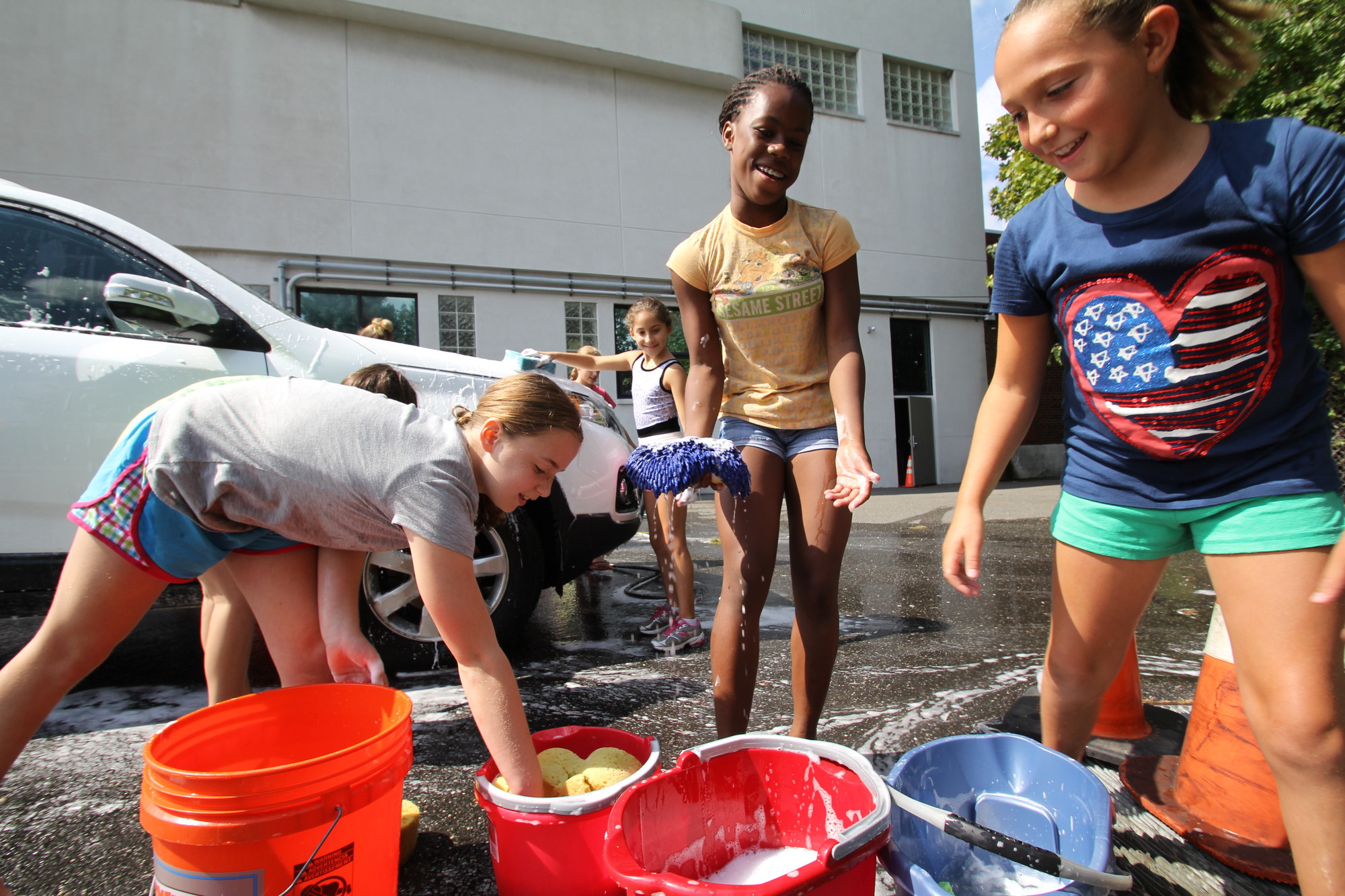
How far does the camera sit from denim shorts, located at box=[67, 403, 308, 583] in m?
1.53

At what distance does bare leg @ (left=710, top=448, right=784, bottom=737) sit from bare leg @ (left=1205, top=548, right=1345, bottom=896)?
99 centimetres

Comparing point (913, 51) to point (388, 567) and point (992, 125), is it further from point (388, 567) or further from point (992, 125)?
point (388, 567)

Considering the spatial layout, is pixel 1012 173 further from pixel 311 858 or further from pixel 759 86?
pixel 311 858

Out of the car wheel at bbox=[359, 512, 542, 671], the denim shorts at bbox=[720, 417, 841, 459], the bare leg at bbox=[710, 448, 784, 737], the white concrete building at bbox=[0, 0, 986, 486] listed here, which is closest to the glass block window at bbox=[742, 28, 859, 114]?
the white concrete building at bbox=[0, 0, 986, 486]

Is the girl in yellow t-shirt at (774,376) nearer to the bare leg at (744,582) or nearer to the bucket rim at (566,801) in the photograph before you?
the bare leg at (744,582)

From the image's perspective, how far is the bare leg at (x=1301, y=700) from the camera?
116 cm

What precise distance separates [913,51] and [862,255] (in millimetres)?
5007

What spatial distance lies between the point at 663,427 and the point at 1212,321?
3053mm

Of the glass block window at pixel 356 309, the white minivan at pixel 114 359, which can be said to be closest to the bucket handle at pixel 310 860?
the white minivan at pixel 114 359

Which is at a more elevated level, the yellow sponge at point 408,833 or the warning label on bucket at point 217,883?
the warning label on bucket at point 217,883

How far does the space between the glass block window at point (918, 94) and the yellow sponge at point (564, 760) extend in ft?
56.6

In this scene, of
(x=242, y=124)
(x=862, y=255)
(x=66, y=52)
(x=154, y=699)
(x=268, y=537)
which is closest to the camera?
(x=268, y=537)

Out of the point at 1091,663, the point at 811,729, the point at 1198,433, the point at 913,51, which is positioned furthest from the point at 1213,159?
the point at 913,51

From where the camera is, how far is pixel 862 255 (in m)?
15.5
